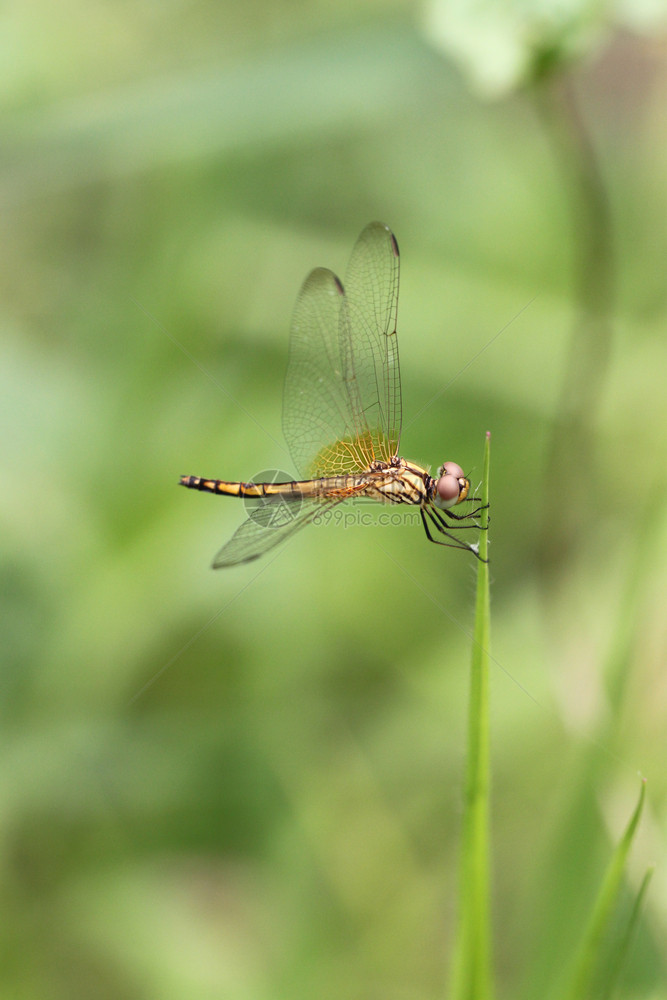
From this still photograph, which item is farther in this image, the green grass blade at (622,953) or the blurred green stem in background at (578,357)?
the blurred green stem in background at (578,357)

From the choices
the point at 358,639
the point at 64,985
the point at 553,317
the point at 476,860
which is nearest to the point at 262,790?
the point at 358,639

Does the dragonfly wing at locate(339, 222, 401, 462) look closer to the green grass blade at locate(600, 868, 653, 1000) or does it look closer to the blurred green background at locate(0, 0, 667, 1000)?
the blurred green background at locate(0, 0, 667, 1000)

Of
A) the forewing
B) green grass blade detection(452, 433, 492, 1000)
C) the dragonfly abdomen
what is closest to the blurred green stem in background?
the forewing

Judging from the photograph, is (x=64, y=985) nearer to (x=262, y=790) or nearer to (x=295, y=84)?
(x=262, y=790)

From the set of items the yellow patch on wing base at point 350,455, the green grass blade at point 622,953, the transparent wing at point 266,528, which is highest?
the yellow patch on wing base at point 350,455

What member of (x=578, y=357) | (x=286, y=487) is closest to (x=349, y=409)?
(x=286, y=487)

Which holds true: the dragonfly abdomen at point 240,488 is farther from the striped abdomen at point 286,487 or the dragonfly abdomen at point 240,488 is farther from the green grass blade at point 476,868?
the green grass blade at point 476,868

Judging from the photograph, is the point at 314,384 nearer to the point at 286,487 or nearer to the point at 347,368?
the point at 347,368

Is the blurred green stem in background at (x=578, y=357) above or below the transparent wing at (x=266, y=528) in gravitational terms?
above

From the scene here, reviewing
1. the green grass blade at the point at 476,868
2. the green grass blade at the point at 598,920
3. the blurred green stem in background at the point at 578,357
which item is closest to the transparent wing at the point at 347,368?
Result: the blurred green stem in background at the point at 578,357
